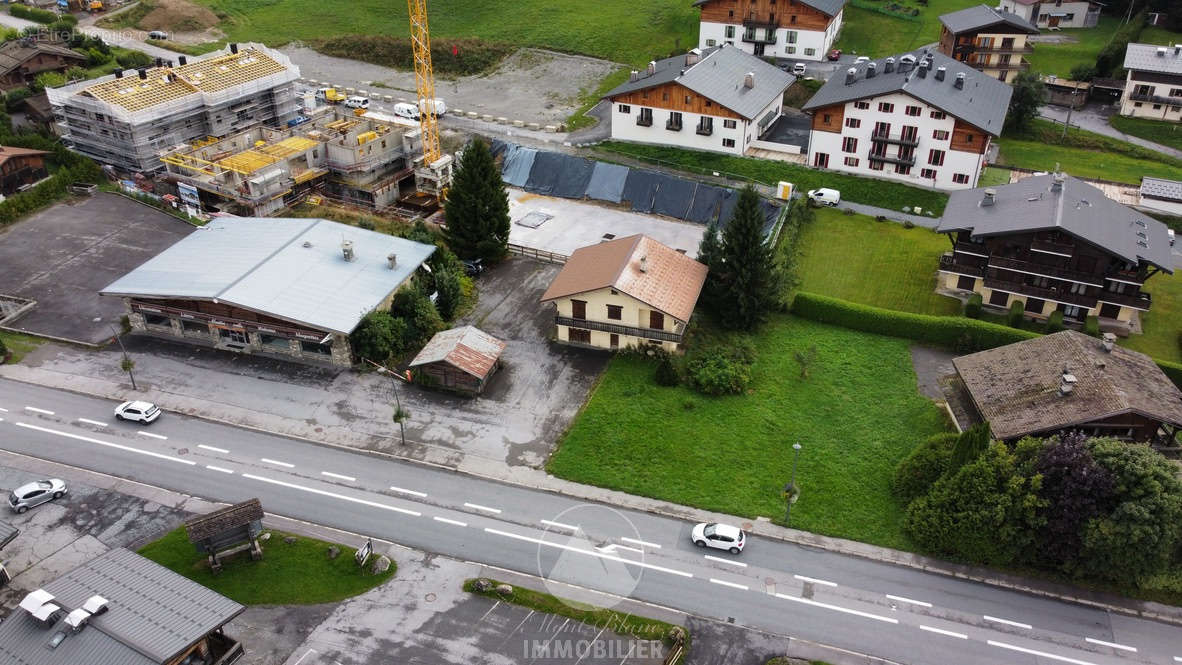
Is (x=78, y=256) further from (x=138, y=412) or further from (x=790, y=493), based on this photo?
(x=790, y=493)

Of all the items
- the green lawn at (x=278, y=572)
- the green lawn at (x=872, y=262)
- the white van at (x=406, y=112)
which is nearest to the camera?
the green lawn at (x=278, y=572)

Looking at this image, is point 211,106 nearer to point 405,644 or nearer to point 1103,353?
point 405,644

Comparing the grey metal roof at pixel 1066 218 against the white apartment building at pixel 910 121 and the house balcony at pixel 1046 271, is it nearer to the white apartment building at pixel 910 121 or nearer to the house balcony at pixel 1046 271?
the house balcony at pixel 1046 271

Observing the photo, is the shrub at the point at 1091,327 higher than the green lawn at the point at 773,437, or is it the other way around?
the shrub at the point at 1091,327

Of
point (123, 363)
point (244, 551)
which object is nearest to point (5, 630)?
point (244, 551)

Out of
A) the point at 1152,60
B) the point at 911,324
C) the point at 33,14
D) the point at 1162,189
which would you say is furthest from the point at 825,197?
the point at 33,14

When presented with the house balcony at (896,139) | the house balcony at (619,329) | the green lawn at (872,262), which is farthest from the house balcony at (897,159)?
the house balcony at (619,329)
